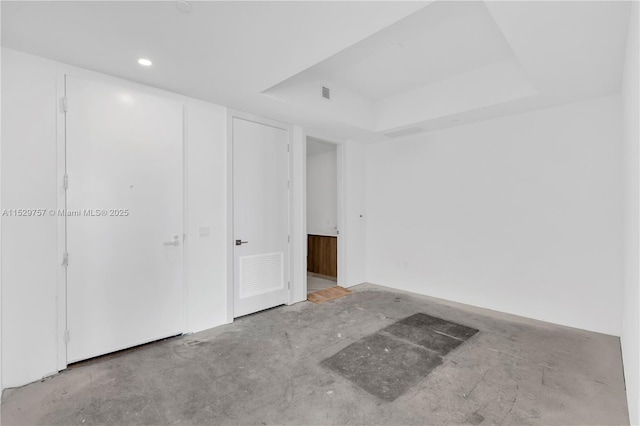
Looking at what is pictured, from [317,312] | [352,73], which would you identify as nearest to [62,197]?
[317,312]

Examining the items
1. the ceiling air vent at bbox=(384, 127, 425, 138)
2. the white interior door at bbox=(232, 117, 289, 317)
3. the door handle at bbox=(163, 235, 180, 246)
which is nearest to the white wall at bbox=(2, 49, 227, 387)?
the door handle at bbox=(163, 235, 180, 246)

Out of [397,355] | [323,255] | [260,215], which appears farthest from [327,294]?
[397,355]

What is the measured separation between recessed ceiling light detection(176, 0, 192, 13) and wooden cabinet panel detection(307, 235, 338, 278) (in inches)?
177

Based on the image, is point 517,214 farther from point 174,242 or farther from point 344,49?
point 174,242

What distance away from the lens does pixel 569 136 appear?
338 centimetres

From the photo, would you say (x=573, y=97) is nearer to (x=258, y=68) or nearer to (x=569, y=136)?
(x=569, y=136)

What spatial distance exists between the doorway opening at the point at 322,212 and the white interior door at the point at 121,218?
3.06 m

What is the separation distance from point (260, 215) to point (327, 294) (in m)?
1.78

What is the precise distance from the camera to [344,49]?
2.63 meters

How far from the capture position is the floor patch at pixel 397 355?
2.31 metres

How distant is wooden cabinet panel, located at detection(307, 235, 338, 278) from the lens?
19.0ft

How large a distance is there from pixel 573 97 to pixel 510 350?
284 cm

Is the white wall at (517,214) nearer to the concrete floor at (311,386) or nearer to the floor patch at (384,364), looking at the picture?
the concrete floor at (311,386)

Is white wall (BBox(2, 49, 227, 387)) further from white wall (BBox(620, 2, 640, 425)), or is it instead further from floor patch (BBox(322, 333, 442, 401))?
white wall (BBox(620, 2, 640, 425))
